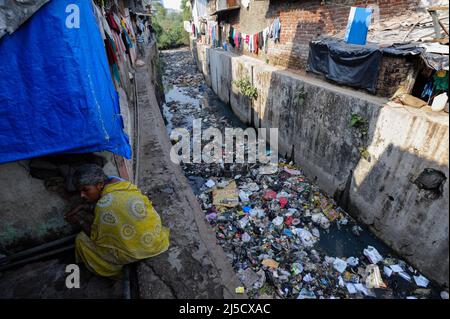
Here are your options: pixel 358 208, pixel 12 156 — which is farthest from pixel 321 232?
pixel 12 156

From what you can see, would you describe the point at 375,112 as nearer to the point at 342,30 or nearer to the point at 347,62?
the point at 347,62

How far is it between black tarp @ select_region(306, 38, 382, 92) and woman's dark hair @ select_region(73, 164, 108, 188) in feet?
14.9

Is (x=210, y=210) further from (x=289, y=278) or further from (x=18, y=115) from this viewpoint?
(x=18, y=115)

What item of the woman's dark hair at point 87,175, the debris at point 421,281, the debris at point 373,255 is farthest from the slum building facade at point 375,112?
the woman's dark hair at point 87,175

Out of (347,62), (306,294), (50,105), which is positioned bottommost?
(306,294)

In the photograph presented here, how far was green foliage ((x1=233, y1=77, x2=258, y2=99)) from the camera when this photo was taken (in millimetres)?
7928

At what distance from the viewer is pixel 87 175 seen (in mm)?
2273

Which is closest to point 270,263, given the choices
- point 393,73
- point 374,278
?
point 374,278

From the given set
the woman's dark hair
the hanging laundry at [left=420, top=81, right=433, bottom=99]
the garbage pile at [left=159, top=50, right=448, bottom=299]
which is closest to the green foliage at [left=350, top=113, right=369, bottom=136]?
the hanging laundry at [left=420, top=81, right=433, bottom=99]

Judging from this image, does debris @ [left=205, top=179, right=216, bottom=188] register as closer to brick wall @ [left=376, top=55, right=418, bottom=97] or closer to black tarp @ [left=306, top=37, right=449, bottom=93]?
black tarp @ [left=306, top=37, right=449, bottom=93]

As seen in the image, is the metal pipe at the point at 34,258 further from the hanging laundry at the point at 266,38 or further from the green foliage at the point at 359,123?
the hanging laundry at the point at 266,38

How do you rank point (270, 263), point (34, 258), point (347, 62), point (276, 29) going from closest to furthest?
point (34, 258)
point (270, 263)
point (347, 62)
point (276, 29)

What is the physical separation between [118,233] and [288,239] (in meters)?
2.96

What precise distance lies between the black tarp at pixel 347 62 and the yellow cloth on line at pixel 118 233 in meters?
4.29
